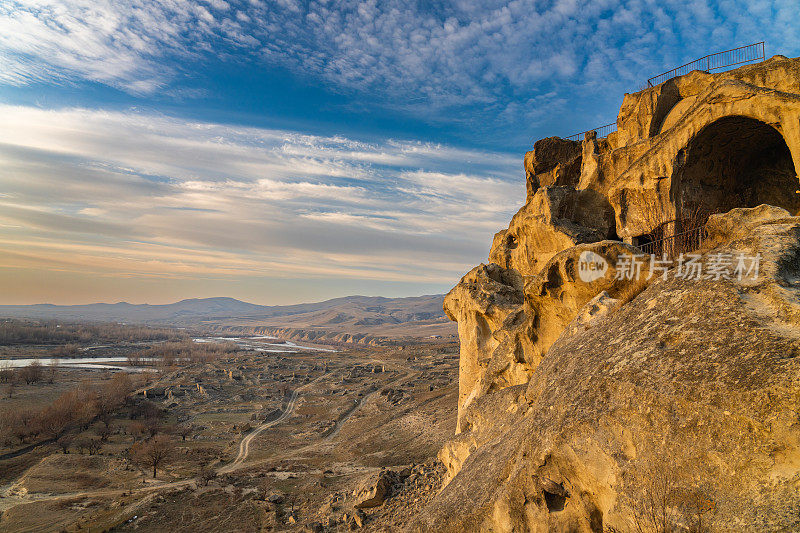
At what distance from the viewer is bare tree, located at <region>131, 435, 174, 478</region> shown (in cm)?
2933

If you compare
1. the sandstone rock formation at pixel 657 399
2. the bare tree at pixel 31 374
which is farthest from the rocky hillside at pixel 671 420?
the bare tree at pixel 31 374

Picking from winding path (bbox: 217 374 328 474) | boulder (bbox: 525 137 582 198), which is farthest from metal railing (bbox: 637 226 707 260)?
winding path (bbox: 217 374 328 474)

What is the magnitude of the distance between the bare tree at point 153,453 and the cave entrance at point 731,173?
3455 centimetres

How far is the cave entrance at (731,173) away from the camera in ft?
54.5

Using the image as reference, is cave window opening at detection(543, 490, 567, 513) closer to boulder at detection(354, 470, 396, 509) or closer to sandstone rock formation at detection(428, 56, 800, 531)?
sandstone rock formation at detection(428, 56, 800, 531)

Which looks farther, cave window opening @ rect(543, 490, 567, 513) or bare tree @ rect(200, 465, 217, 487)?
bare tree @ rect(200, 465, 217, 487)

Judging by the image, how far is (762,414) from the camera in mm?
4422

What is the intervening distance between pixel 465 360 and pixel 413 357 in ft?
244

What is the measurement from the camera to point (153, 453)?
97.4 ft

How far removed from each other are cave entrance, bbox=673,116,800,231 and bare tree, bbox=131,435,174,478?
34.5 metres

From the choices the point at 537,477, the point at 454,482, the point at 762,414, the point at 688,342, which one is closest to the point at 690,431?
the point at 762,414

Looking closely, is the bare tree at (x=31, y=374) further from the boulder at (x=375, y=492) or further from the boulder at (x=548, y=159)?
the boulder at (x=548, y=159)

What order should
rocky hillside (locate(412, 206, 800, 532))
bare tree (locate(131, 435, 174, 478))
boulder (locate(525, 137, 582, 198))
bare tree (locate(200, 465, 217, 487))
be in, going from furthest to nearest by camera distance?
bare tree (locate(131, 435, 174, 478))
boulder (locate(525, 137, 582, 198))
bare tree (locate(200, 465, 217, 487))
rocky hillside (locate(412, 206, 800, 532))

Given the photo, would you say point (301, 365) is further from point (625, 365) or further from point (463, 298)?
point (625, 365)
